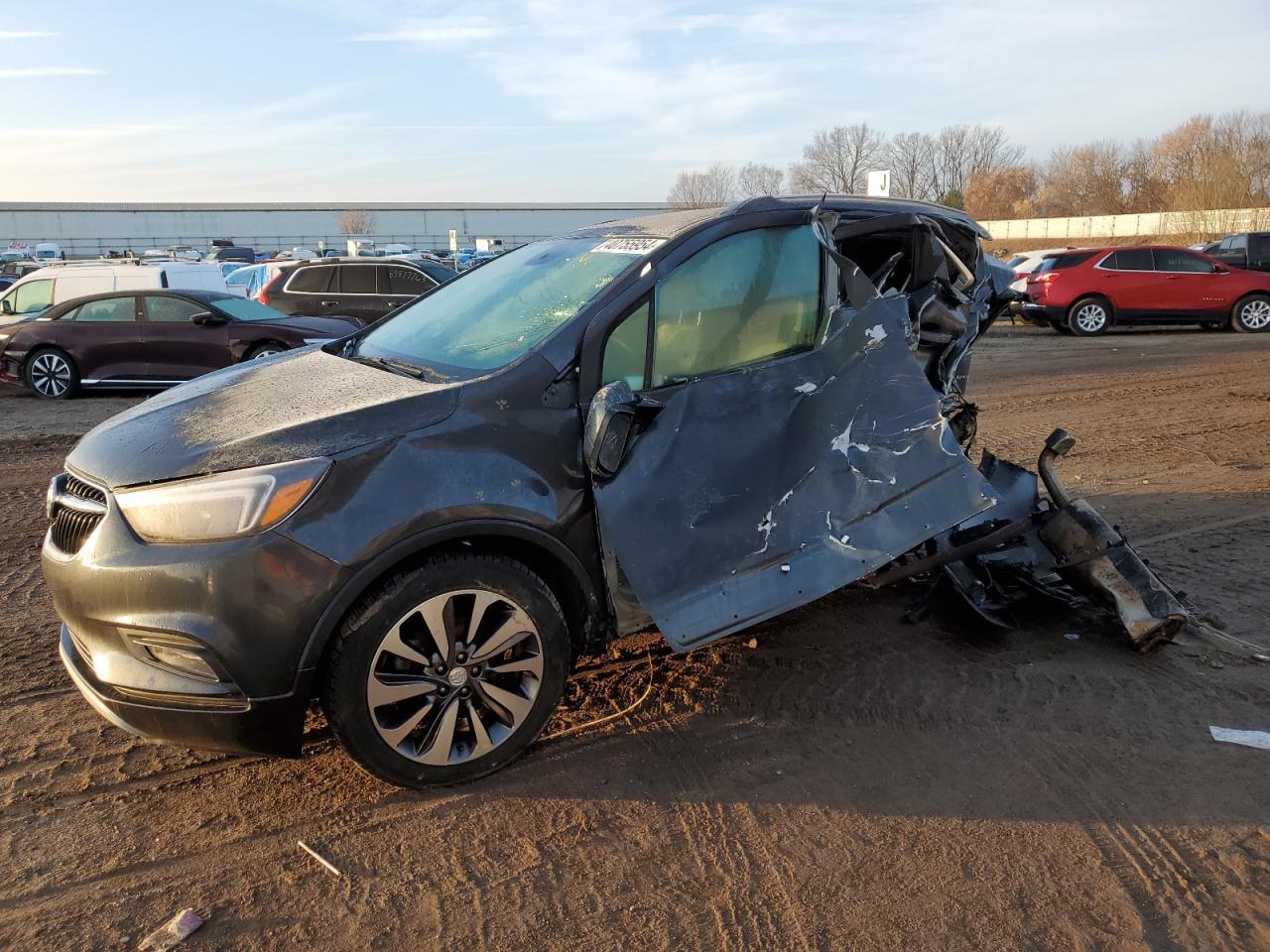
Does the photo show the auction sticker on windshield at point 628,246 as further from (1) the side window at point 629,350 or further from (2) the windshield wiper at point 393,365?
(2) the windshield wiper at point 393,365

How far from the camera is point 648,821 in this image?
9.97ft

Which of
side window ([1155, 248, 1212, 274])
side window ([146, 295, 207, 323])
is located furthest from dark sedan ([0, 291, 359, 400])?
side window ([1155, 248, 1212, 274])

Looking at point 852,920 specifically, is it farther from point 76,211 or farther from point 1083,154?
point 76,211

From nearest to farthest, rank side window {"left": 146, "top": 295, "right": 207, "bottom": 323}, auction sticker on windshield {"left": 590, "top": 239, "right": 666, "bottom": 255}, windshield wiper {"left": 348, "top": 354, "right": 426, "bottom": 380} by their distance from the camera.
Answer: windshield wiper {"left": 348, "top": 354, "right": 426, "bottom": 380}, auction sticker on windshield {"left": 590, "top": 239, "right": 666, "bottom": 255}, side window {"left": 146, "top": 295, "right": 207, "bottom": 323}

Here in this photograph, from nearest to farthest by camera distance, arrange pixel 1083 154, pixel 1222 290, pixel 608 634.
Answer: pixel 608 634
pixel 1222 290
pixel 1083 154

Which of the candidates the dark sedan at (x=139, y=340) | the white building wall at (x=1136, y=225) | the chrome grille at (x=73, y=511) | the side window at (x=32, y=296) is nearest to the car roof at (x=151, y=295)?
A: the dark sedan at (x=139, y=340)

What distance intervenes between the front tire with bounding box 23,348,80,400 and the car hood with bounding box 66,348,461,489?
9.88 m

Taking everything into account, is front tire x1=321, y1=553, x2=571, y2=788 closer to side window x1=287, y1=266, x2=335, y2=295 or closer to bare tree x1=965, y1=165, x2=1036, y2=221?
side window x1=287, y1=266, x2=335, y2=295

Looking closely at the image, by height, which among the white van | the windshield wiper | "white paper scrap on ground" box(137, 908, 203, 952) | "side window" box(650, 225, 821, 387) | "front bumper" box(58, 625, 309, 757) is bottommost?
"white paper scrap on ground" box(137, 908, 203, 952)

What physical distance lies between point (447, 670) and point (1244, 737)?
298 cm

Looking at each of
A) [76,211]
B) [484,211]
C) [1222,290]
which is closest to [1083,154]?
[484,211]

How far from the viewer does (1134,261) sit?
17016 millimetres

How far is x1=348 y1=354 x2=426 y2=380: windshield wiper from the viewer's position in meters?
3.54

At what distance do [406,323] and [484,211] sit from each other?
362 ft
